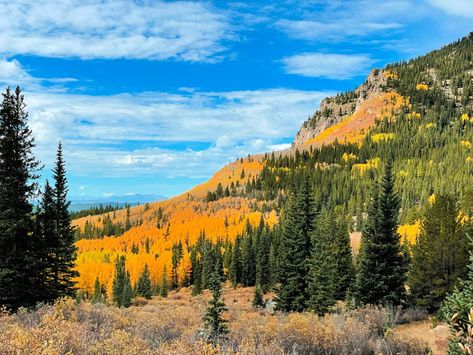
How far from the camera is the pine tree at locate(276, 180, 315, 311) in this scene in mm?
39062

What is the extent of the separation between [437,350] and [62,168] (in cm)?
3498

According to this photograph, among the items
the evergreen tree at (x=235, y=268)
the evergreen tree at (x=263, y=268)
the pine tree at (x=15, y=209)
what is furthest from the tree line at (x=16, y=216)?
the evergreen tree at (x=235, y=268)

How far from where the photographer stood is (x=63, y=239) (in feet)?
116

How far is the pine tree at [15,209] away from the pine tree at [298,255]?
2387 cm

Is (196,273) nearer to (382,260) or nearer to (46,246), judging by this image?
(382,260)

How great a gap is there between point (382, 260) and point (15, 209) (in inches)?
1211

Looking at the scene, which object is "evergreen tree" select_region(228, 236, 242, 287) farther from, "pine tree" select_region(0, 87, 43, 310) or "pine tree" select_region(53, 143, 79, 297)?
"pine tree" select_region(0, 87, 43, 310)

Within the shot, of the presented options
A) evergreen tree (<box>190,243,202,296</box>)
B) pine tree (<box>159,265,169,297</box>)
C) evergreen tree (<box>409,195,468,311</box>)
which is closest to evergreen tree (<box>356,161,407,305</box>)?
evergreen tree (<box>409,195,468,311</box>)

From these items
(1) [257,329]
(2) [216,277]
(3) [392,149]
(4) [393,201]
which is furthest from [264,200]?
(1) [257,329]

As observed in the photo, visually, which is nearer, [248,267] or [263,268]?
[263,268]

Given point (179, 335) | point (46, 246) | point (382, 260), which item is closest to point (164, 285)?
point (46, 246)

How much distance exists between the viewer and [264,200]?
188m

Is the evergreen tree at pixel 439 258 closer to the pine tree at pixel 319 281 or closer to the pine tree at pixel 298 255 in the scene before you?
the pine tree at pixel 319 281

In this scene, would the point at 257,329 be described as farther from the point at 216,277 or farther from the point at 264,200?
the point at 264,200
